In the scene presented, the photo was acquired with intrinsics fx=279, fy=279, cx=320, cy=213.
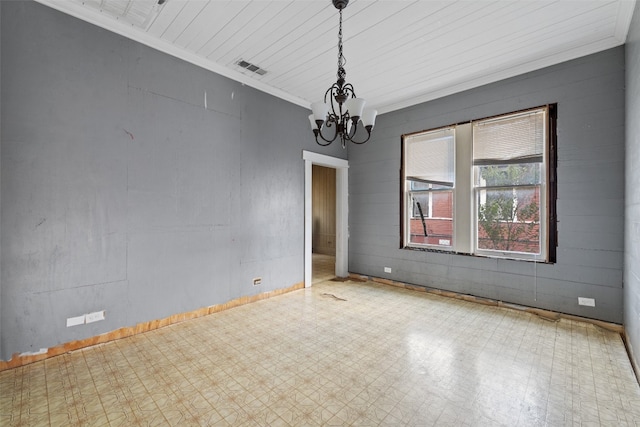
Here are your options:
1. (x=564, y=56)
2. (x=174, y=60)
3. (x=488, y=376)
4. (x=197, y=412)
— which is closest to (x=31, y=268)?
(x=197, y=412)

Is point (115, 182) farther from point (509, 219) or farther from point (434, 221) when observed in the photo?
A: point (509, 219)

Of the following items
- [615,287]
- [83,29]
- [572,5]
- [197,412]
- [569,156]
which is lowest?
[197,412]

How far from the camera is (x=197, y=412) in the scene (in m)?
1.85

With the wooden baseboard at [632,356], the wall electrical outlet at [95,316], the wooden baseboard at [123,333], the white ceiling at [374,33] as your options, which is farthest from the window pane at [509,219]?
the wall electrical outlet at [95,316]

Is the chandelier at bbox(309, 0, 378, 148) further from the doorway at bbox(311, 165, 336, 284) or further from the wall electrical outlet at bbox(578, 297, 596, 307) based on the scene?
the doorway at bbox(311, 165, 336, 284)

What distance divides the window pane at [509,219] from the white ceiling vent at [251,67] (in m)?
3.54

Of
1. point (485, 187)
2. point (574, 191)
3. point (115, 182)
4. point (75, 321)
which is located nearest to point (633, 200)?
point (574, 191)

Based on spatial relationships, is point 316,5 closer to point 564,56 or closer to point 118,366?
point 564,56

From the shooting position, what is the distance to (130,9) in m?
2.66

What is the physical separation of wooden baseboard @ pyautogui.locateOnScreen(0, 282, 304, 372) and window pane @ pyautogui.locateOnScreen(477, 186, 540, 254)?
133 inches

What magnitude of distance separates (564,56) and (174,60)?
15.3 feet

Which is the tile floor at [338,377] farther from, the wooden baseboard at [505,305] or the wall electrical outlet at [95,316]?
the wall electrical outlet at [95,316]

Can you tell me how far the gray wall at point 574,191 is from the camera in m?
3.11

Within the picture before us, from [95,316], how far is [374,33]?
4041 millimetres
